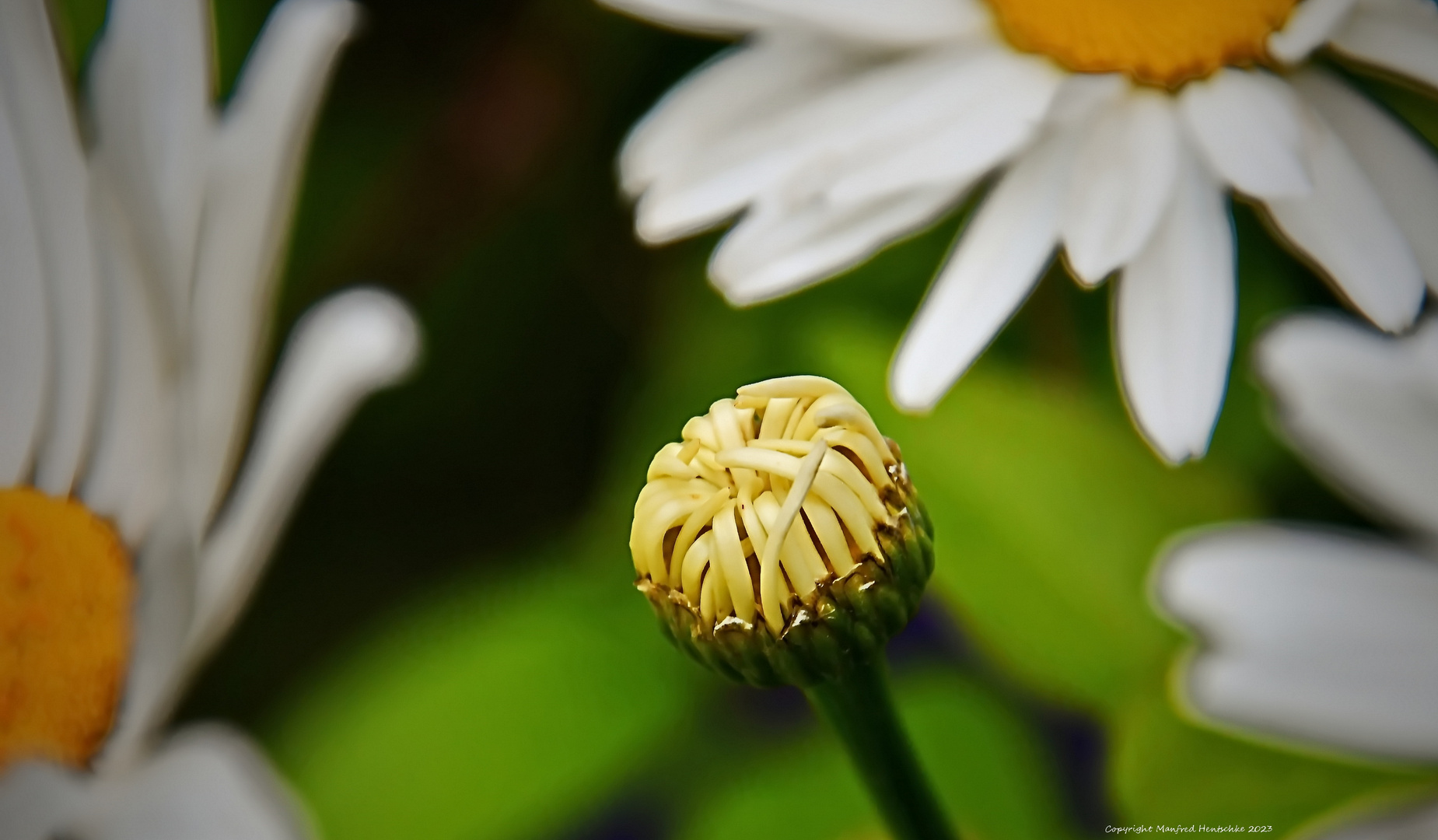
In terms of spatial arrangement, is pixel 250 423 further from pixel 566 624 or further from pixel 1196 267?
pixel 1196 267

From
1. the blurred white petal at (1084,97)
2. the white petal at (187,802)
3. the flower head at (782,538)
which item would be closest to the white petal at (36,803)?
the white petal at (187,802)

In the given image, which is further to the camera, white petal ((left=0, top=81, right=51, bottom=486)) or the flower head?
white petal ((left=0, top=81, right=51, bottom=486))

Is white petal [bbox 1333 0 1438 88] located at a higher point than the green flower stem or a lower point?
higher

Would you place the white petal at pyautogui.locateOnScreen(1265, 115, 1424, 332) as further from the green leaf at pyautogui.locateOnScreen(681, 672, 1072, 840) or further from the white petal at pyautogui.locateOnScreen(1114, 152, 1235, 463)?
the green leaf at pyautogui.locateOnScreen(681, 672, 1072, 840)

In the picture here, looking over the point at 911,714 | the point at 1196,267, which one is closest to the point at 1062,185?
the point at 1196,267

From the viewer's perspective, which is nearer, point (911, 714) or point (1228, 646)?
point (1228, 646)

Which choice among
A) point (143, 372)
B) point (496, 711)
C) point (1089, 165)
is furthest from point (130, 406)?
point (1089, 165)

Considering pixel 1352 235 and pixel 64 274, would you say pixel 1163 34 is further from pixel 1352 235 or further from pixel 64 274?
pixel 64 274

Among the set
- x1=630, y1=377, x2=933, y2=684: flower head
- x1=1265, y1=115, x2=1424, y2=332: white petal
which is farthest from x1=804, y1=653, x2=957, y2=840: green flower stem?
x1=1265, y1=115, x2=1424, y2=332: white petal
